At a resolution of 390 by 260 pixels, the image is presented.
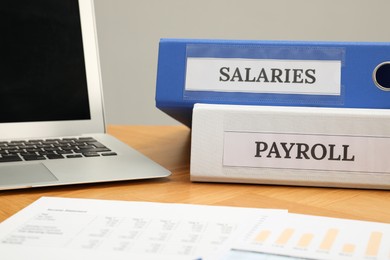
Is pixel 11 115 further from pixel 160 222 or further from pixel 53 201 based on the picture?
pixel 160 222

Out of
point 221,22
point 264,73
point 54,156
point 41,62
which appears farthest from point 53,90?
point 221,22

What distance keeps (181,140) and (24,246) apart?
21.0 inches

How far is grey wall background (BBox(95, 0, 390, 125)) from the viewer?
5.80ft

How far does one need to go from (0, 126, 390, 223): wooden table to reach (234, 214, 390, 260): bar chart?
57 millimetres

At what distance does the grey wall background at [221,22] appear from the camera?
1768mm

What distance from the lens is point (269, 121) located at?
1.87ft

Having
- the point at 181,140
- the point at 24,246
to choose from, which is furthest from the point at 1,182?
the point at 181,140

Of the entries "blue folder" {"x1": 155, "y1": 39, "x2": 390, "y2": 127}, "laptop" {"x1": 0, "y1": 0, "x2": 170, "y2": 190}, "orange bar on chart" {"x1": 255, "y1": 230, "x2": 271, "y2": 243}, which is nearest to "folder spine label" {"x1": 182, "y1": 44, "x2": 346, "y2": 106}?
"blue folder" {"x1": 155, "y1": 39, "x2": 390, "y2": 127}

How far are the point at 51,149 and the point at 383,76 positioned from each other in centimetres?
41

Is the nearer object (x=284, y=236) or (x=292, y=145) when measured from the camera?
(x=284, y=236)

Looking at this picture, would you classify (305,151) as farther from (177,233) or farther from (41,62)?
(41,62)

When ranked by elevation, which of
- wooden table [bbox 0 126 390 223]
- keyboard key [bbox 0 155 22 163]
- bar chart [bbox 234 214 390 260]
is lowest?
wooden table [bbox 0 126 390 223]

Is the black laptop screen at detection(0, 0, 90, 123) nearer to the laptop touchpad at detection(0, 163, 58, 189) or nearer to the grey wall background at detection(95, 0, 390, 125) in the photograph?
the laptop touchpad at detection(0, 163, 58, 189)

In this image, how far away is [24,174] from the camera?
0.56 m
